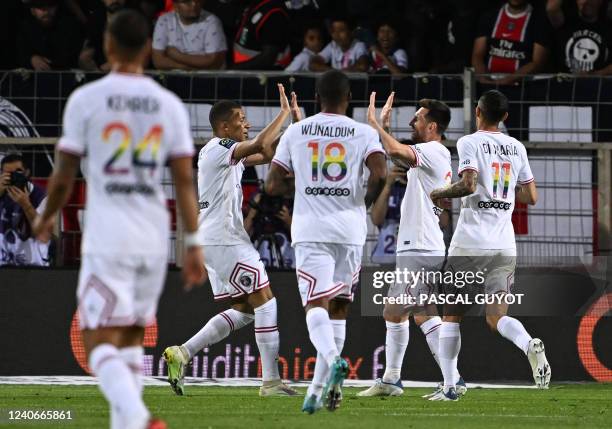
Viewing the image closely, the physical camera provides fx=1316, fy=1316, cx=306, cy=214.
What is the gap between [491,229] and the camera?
36.6ft

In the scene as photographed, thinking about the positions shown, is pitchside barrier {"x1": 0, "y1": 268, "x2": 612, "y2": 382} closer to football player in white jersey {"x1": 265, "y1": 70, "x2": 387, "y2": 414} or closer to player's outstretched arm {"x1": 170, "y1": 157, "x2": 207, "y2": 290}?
football player in white jersey {"x1": 265, "y1": 70, "x2": 387, "y2": 414}

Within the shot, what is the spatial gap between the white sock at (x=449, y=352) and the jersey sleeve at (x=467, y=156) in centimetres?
132

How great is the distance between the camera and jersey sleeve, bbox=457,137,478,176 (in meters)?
10.7

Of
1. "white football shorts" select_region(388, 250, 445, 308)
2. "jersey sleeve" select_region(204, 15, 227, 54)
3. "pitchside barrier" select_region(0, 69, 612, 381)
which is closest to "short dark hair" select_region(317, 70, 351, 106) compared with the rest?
"white football shorts" select_region(388, 250, 445, 308)

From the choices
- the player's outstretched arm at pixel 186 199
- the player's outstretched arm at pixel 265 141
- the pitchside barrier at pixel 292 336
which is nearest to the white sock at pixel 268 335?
the player's outstretched arm at pixel 265 141

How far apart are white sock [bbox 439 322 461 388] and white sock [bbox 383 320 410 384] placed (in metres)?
0.52

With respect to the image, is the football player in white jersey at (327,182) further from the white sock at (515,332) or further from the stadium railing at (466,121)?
the stadium railing at (466,121)

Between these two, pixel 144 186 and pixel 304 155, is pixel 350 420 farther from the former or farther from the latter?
pixel 144 186

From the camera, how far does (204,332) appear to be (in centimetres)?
1130

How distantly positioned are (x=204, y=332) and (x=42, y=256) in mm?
3478

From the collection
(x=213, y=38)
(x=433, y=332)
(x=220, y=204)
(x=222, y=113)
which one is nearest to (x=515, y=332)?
(x=433, y=332)

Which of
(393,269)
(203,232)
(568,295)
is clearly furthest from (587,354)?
(203,232)

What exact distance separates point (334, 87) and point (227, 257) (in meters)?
2.51

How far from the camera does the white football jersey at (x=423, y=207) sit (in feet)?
36.7
